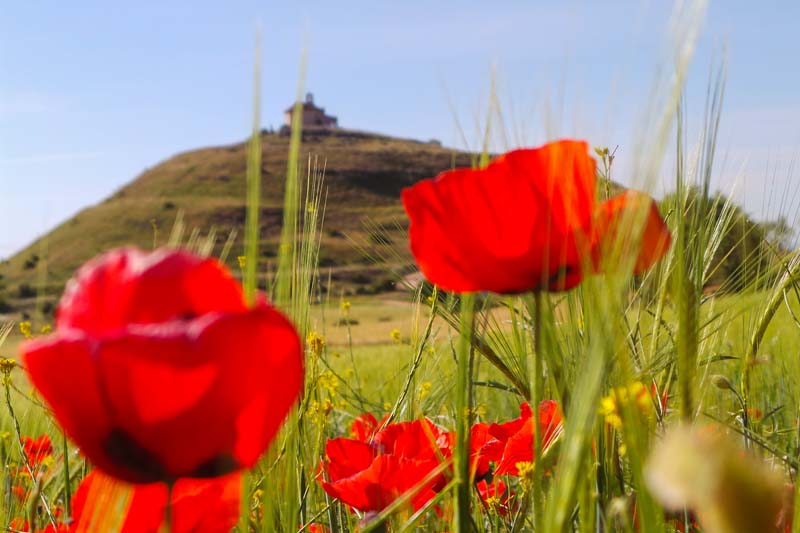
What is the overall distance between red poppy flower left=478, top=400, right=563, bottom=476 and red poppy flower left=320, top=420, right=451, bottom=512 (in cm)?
6

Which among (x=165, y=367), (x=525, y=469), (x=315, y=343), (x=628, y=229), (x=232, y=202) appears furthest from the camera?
(x=232, y=202)

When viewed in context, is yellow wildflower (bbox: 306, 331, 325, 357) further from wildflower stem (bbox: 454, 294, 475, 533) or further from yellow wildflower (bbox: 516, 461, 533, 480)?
wildflower stem (bbox: 454, 294, 475, 533)

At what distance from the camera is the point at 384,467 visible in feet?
2.69

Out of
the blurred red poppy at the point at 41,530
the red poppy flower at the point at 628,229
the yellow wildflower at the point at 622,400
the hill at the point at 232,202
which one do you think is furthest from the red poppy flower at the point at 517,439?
the hill at the point at 232,202

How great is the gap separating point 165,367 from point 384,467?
48 cm

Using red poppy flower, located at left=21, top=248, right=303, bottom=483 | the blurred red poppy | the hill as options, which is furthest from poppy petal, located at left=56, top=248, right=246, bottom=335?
the hill

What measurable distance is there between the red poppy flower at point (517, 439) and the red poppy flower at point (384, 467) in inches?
2.2

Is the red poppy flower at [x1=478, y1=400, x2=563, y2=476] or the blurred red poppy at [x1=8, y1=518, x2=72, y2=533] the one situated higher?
the red poppy flower at [x1=478, y1=400, x2=563, y2=476]

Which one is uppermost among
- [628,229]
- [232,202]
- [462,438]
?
[232,202]

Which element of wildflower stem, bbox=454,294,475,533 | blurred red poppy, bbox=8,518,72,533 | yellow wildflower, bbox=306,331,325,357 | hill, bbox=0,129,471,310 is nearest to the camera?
wildflower stem, bbox=454,294,475,533

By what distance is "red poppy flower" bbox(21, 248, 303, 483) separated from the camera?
363mm

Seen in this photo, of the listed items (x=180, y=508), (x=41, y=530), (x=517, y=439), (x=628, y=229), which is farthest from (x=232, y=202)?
(x=628, y=229)

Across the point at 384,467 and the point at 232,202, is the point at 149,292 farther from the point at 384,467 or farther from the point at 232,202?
the point at 232,202

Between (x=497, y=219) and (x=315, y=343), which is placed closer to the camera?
(x=497, y=219)
